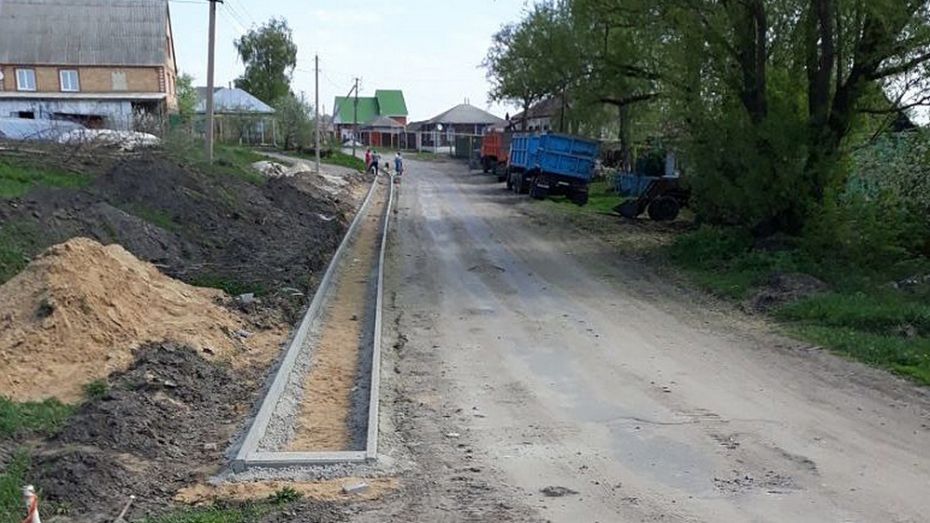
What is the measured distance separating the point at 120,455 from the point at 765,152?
1453 cm

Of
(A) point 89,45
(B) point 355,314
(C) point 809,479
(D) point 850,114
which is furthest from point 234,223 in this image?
(A) point 89,45

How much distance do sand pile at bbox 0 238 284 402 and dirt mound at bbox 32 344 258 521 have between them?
0.45 metres

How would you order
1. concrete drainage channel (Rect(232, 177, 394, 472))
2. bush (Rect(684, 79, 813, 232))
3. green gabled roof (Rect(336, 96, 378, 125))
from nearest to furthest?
concrete drainage channel (Rect(232, 177, 394, 472))
bush (Rect(684, 79, 813, 232))
green gabled roof (Rect(336, 96, 378, 125))

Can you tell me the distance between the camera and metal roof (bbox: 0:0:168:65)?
217 feet

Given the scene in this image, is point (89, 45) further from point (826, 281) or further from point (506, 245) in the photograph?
point (826, 281)

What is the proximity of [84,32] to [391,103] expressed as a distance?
66.1m

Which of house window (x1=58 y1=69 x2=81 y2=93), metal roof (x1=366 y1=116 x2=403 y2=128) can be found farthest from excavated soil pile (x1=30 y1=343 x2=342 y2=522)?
metal roof (x1=366 y1=116 x2=403 y2=128)

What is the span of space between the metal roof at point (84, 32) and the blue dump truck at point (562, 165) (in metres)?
39.5

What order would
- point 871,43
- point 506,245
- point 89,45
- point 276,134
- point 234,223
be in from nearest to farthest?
point 871,43 < point 234,223 < point 506,245 < point 89,45 < point 276,134

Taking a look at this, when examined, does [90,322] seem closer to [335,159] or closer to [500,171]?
[500,171]

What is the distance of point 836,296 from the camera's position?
46.5ft

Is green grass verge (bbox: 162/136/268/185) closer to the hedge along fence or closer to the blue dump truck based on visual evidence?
the blue dump truck

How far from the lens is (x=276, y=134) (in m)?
75.3

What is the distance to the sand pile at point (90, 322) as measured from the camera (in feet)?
28.9
